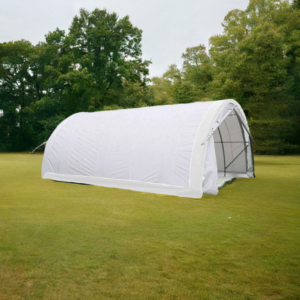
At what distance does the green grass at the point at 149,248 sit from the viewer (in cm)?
316

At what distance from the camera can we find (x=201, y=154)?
27.3 ft

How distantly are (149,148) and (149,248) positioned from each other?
5.25 metres

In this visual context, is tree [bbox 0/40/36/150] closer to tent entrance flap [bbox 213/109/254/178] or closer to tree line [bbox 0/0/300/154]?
tree line [bbox 0/0/300/154]

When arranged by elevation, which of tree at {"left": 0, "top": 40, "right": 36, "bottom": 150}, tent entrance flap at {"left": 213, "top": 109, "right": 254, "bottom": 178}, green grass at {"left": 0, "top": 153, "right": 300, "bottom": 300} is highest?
tree at {"left": 0, "top": 40, "right": 36, "bottom": 150}

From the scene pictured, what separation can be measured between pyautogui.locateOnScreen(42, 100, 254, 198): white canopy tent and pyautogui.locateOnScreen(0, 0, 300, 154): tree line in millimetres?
21883

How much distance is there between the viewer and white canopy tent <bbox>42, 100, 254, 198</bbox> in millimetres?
8469

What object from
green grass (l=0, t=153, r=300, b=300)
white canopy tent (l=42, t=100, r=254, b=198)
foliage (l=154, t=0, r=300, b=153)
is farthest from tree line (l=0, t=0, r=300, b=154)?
green grass (l=0, t=153, r=300, b=300)

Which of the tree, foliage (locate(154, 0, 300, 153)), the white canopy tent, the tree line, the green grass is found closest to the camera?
the green grass

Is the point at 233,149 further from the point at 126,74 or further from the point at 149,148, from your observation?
the point at 126,74

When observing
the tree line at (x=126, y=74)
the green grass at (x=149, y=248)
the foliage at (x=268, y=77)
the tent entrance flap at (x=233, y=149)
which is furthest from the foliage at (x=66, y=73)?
the green grass at (x=149, y=248)

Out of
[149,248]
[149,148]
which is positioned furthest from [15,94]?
[149,248]

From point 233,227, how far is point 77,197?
4.41 metres

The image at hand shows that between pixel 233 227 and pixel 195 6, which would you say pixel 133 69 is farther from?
pixel 233 227

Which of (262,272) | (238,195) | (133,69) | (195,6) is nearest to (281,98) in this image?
(195,6)
